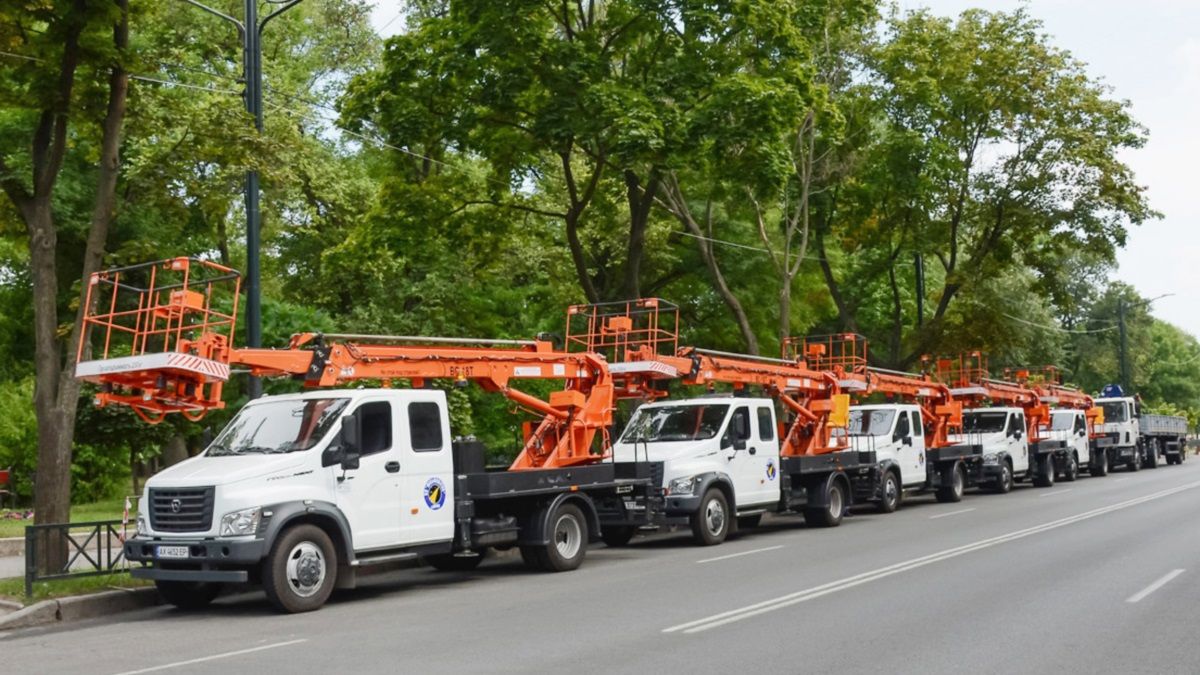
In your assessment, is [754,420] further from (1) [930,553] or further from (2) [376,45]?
(2) [376,45]

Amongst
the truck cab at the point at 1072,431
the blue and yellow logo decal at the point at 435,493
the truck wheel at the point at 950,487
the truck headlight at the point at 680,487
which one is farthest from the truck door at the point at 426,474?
the truck cab at the point at 1072,431

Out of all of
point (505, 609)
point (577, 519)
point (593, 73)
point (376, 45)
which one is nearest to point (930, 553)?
point (577, 519)

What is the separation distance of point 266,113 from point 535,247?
8.97 m

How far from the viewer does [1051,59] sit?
3475 cm

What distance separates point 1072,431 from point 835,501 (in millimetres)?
19747

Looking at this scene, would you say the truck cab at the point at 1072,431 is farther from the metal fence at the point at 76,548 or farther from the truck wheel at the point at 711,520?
the metal fence at the point at 76,548

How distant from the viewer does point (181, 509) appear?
1238 cm

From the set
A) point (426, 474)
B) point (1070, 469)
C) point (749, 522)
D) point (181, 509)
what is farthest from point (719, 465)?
point (1070, 469)

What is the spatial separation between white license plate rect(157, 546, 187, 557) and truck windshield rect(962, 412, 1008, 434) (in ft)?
81.6

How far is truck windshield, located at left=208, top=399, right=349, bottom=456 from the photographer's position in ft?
42.8

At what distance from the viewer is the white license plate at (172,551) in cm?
1223

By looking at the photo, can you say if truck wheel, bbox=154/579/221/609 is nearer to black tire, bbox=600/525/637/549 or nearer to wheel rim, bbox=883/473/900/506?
black tire, bbox=600/525/637/549

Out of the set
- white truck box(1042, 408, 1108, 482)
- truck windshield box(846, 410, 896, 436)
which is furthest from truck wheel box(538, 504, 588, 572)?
white truck box(1042, 408, 1108, 482)

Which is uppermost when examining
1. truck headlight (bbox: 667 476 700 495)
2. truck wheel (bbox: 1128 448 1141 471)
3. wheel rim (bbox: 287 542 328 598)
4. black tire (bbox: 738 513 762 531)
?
truck wheel (bbox: 1128 448 1141 471)
